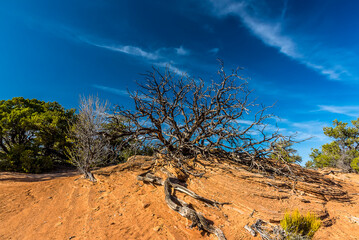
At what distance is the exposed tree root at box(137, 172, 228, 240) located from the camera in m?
3.22

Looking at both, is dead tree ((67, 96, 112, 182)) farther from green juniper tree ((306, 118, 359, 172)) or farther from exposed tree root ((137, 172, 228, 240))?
green juniper tree ((306, 118, 359, 172))

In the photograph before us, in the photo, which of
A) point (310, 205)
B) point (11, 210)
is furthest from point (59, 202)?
point (310, 205)

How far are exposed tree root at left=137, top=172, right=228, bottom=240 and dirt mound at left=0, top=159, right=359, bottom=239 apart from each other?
0.39 ft

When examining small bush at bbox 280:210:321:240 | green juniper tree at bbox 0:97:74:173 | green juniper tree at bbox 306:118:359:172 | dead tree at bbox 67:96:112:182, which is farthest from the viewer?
green juniper tree at bbox 306:118:359:172

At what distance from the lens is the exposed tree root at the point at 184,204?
10.6 feet

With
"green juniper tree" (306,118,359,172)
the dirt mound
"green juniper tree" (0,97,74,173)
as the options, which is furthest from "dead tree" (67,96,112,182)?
"green juniper tree" (306,118,359,172)

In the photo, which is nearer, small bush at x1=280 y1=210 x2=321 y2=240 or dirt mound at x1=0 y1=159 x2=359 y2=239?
small bush at x1=280 y1=210 x2=321 y2=240

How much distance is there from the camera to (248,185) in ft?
15.7

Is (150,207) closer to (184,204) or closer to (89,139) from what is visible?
(184,204)

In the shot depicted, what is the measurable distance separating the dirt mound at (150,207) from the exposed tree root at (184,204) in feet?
0.39

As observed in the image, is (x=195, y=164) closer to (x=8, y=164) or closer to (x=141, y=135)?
(x=141, y=135)

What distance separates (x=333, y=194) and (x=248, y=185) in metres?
2.91

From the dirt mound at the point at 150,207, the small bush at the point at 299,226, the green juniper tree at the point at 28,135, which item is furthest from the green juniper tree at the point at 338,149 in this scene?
the green juniper tree at the point at 28,135

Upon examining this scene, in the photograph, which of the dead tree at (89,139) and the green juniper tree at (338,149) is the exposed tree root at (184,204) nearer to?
the dead tree at (89,139)
